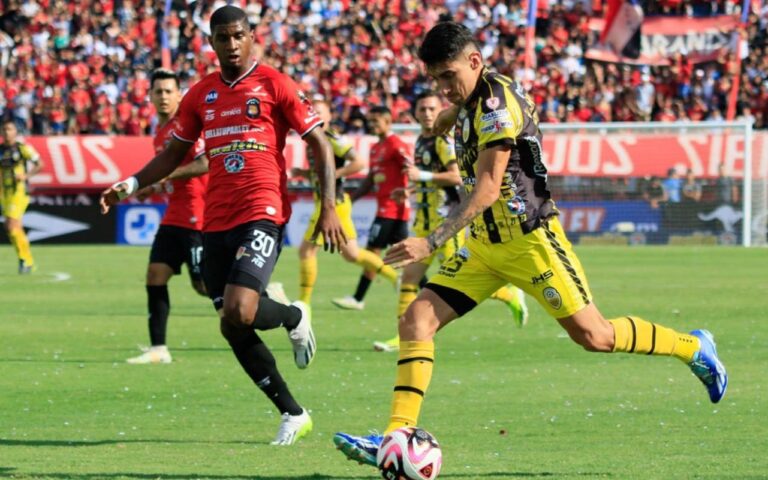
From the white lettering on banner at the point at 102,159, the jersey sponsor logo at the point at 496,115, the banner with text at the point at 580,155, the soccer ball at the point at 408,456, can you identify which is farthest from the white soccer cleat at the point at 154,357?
the white lettering on banner at the point at 102,159

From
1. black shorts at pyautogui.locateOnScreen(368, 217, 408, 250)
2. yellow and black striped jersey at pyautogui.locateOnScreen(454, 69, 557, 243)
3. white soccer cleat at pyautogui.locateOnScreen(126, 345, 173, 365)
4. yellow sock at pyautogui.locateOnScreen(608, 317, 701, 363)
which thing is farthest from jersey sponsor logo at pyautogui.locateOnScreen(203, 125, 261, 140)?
black shorts at pyautogui.locateOnScreen(368, 217, 408, 250)

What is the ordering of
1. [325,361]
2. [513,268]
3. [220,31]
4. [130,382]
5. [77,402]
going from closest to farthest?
[513,268], [220,31], [77,402], [130,382], [325,361]

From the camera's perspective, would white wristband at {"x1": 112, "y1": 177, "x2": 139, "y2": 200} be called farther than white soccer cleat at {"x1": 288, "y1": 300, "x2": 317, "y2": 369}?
No

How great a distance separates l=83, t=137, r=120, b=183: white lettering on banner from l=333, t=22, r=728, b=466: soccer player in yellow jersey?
1016 inches

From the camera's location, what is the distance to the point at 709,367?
302 inches

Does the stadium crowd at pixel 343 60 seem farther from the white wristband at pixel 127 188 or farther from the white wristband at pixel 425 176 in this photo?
the white wristband at pixel 127 188

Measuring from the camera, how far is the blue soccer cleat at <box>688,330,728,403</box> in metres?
7.65

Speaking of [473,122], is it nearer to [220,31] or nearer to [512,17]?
[220,31]

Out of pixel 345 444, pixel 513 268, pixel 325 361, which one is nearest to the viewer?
pixel 345 444

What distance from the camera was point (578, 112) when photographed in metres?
33.8

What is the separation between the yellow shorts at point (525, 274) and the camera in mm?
6988

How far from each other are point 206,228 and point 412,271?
201 inches

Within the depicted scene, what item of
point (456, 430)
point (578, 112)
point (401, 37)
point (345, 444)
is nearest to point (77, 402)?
point (456, 430)

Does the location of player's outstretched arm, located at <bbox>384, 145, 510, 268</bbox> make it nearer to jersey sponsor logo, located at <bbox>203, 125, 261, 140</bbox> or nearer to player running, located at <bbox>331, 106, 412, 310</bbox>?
jersey sponsor logo, located at <bbox>203, 125, 261, 140</bbox>
